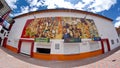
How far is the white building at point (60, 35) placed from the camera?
15508 millimetres

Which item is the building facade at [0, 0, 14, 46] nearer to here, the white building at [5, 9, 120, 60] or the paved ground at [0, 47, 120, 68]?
the white building at [5, 9, 120, 60]

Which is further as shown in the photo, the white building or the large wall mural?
the large wall mural

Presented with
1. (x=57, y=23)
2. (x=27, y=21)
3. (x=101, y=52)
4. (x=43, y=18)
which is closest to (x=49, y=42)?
(x=57, y=23)

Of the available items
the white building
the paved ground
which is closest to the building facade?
the white building

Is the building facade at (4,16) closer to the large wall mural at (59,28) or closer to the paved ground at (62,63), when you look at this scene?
the large wall mural at (59,28)

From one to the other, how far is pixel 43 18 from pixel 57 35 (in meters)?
4.02

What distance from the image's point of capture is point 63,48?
15.3 metres

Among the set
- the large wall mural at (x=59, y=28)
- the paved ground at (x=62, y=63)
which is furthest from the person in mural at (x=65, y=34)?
the paved ground at (x=62, y=63)

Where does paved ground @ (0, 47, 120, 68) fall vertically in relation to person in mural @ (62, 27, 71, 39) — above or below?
below

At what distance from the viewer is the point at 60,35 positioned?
15.7 meters

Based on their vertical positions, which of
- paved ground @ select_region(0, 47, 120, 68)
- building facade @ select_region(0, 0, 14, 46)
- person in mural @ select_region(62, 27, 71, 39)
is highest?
building facade @ select_region(0, 0, 14, 46)

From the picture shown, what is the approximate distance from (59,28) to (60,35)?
1134 mm

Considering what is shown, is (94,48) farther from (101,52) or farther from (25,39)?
(25,39)

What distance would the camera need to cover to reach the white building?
611 inches
